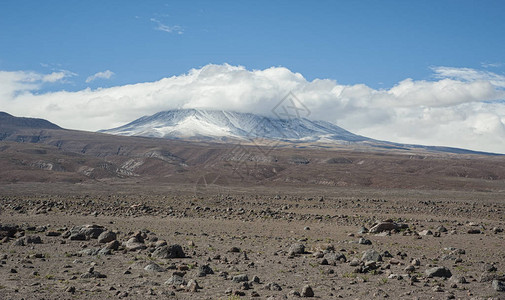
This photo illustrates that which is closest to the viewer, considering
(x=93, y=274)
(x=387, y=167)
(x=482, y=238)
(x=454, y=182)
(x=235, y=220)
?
(x=93, y=274)

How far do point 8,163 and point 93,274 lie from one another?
78.9 m

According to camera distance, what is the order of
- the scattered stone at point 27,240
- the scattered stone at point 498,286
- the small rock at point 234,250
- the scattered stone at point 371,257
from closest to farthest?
1. the scattered stone at point 498,286
2. the scattered stone at point 371,257
3. the small rock at point 234,250
4. the scattered stone at point 27,240

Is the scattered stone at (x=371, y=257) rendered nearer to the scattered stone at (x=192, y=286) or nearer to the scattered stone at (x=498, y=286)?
the scattered stone at (x=498, y=286)

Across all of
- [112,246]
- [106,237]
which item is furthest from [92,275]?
[106,237]

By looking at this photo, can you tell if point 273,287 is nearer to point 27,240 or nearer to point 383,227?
point 27,240

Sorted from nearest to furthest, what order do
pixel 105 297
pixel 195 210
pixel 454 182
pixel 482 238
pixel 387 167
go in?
pixel 105 297 < pixel 482 238 < pixel 195 210 < pixel 454 182 < pixel 387 167

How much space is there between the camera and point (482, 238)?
2128cm

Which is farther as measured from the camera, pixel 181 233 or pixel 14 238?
pixel 181 233

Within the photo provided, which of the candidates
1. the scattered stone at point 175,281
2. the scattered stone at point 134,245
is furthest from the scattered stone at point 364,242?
the scattered stone at point 175,281

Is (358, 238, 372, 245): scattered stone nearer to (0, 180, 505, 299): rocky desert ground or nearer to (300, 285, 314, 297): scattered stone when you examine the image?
(0, 180, 505, 299): rocky desert ground

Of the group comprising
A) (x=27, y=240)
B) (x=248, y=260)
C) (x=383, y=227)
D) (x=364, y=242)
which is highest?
(x=383, y=227)

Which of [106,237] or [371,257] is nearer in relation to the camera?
[371,257]

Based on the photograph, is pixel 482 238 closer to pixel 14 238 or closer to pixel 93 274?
pixel 93 274

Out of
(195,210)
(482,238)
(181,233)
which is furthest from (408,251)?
(195,210)
